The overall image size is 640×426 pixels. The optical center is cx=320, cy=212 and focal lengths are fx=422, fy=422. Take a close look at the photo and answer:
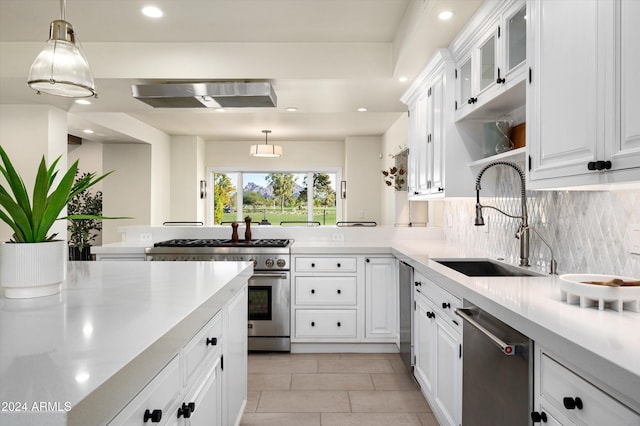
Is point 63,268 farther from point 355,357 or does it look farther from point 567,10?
point 355,357

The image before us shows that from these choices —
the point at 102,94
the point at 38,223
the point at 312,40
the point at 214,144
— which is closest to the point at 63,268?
the point at 38,223

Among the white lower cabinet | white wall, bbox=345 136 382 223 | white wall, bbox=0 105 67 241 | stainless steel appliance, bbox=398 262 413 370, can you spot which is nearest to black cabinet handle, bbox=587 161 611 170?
the white lower cabinet

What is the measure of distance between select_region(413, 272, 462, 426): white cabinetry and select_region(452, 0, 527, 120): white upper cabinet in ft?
3.57

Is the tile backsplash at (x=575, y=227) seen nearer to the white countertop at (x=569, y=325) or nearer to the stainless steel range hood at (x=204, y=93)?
the white countertop at (x=569, y=325)

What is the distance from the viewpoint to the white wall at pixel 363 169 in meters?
8.16

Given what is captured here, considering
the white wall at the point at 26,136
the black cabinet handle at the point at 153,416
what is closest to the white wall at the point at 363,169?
the white wall at the point at 26,136

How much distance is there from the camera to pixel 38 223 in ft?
4.55

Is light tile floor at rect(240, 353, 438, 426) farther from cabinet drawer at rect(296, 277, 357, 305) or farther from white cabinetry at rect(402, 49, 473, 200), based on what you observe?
white cabinetry at rect(402, 49, 473, 200)

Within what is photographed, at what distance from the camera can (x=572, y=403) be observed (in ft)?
3.45

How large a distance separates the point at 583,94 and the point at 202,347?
159 cm

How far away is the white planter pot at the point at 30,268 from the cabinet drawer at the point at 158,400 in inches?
22.0

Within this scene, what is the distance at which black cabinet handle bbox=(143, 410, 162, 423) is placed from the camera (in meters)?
0.97

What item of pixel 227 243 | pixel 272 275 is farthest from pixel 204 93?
pixel 272 275

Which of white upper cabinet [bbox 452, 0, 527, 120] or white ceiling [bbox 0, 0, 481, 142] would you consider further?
white ceiling [bbox 0, 0, 481, 142]
